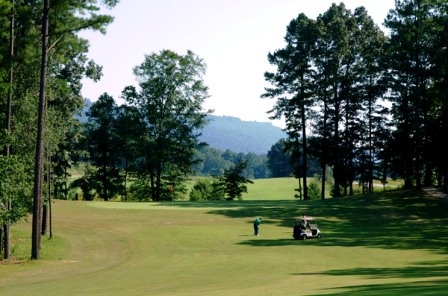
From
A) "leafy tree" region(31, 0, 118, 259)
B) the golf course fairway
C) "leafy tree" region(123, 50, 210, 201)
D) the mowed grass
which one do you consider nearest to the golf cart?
the golf course fairway

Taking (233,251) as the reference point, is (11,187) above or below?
above

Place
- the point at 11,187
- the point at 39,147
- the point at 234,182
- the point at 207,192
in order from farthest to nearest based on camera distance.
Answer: the point at 207,192, the point at 234,182, the point at 39,147, the point at 11,187

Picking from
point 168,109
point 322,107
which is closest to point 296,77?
point 322,107

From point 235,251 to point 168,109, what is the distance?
46.7 meters

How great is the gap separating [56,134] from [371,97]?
47.8 m

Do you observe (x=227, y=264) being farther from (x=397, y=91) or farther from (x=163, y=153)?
(x=163, y=153)

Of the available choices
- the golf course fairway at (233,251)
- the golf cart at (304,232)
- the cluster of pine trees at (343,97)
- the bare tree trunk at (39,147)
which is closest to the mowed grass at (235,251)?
the golf course fairway at (233,251)

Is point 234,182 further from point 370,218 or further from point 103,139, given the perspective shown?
point 370,218

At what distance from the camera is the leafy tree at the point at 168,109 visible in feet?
244

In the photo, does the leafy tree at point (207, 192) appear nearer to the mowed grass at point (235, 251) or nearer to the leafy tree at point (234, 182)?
the leafy tree at point (234, 182)

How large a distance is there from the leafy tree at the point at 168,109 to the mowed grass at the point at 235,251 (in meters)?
18.5

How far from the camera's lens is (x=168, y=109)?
75.5 metres

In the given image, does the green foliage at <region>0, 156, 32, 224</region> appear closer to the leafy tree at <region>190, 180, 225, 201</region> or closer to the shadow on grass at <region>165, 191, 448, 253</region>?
the shadow on grass at <region>165, 191, 448, 253</region>

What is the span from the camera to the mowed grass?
19969 mm
